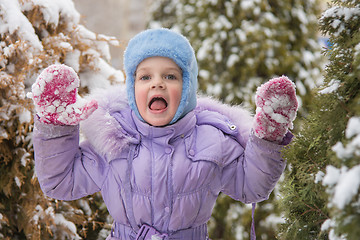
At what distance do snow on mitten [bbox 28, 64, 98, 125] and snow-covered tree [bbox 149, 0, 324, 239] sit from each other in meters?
2.06

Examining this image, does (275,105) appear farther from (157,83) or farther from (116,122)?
(116,122)

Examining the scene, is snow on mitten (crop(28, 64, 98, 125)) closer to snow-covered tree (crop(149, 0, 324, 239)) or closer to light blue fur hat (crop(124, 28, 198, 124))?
light blue fur hat (crop(124, 28, 198, 124))

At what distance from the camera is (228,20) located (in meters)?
3.78

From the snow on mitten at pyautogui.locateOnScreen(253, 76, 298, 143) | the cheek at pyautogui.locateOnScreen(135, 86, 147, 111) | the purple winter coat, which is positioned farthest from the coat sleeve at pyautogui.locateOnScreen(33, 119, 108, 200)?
the snow on mitten at pyautogui.locateOnScreen(253, 76, 298, 143)

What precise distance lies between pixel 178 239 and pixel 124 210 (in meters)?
0.26

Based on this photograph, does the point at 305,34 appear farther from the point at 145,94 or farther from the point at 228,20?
the point at 145,94

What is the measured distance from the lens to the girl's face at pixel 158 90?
1.84 metres

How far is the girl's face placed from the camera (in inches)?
72.6

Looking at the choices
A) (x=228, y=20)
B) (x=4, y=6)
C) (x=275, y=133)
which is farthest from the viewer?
(x=228, y=20)

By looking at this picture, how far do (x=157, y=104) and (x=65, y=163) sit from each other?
47 cm

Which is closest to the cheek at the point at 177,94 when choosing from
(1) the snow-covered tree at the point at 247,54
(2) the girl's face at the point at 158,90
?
(2) the girl's face at the point at 158,90

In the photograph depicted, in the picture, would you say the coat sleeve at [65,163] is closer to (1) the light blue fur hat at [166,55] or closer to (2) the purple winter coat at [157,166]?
(2) the purple winter coat at [157,166]

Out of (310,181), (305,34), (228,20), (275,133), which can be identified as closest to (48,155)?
(275,133)

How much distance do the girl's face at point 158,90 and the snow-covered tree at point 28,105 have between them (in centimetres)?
75
